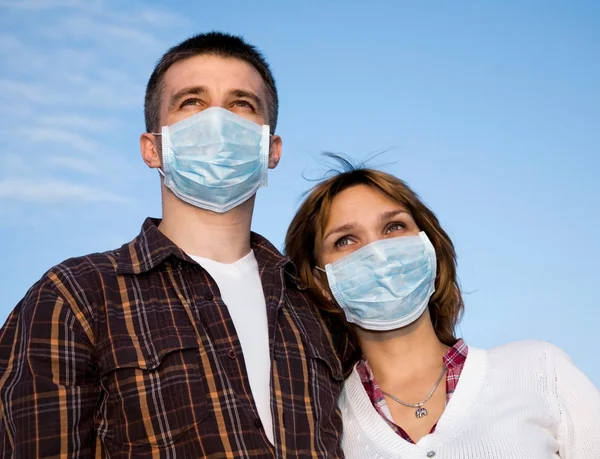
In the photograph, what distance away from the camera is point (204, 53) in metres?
4.75

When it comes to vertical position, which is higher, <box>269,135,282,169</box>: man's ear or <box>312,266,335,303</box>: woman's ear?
<box>269,135,282,169</box>: man's ear

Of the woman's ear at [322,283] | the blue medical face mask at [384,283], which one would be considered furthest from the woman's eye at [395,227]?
the woman's ear at [322,283]

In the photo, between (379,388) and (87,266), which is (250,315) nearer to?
(87,266)

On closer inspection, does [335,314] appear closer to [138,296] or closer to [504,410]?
[504,410]

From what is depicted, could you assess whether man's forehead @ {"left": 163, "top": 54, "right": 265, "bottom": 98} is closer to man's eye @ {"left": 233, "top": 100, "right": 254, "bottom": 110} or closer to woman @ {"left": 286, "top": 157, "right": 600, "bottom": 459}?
man's eye @ {"left": 233, "top": 100, "right": 254, "bottom": 110}

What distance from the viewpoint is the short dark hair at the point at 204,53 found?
4.79 meters

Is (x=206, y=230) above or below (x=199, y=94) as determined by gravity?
below

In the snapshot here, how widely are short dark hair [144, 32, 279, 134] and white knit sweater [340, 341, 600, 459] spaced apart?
214 cm

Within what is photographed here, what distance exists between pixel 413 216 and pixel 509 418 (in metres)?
1.68

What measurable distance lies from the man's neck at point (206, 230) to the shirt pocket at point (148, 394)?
0.88 m

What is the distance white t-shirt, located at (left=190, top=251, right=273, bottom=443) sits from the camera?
3861 millimetres

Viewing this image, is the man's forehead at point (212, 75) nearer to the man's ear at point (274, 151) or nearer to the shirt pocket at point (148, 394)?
the man's ear at point (274, 151)

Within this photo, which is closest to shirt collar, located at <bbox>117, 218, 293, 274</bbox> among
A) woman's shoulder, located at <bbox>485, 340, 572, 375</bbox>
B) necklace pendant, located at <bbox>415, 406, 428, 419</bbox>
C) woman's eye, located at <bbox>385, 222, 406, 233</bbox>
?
woman's eye, located at <bbox>385, 222, 406, 233</bbox>

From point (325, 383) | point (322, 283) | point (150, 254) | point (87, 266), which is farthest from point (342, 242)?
point (87, 266)
